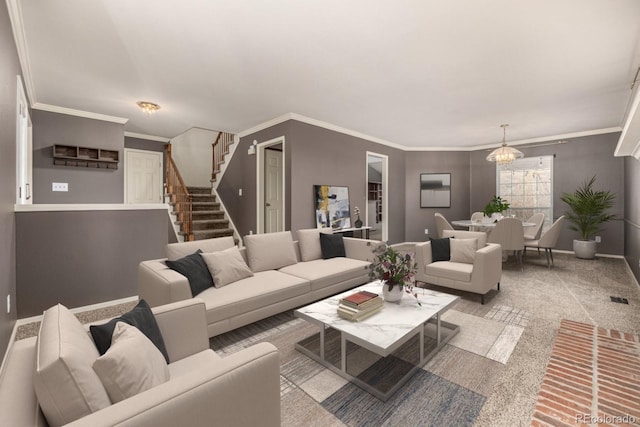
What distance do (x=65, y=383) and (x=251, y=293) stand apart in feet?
5.67

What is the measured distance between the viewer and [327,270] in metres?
3.29

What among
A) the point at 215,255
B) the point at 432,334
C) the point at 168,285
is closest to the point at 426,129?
the point at 432,334

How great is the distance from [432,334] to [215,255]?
6.91 feet

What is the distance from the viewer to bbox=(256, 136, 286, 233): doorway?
221 inches

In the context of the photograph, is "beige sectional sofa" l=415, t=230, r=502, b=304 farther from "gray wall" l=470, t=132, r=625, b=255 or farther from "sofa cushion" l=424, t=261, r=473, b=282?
"gray wall" l=470, t=132, r=625, b=255

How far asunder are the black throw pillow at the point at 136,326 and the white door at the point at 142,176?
602 cm

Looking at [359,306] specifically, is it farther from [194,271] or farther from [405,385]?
[194,271]

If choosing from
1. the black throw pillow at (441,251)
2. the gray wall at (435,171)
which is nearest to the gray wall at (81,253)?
the black throw pillow at (441,251)

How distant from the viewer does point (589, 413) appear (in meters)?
1.62

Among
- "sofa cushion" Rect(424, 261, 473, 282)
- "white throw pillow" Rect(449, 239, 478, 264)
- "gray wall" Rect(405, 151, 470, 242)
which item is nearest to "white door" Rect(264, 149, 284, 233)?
"sofa cushion" Rect(424, 261, 473, 282)

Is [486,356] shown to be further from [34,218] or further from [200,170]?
[200,170]

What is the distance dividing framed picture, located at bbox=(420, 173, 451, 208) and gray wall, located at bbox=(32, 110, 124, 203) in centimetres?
687

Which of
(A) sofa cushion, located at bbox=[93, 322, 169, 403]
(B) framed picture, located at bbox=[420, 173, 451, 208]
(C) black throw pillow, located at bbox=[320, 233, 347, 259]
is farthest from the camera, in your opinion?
(B) framed picture, located at bbox=[420, 173, 451, 208]

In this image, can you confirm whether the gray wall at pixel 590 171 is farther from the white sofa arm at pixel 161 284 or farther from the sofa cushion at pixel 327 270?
the white sofa arm at pixel 161 284
